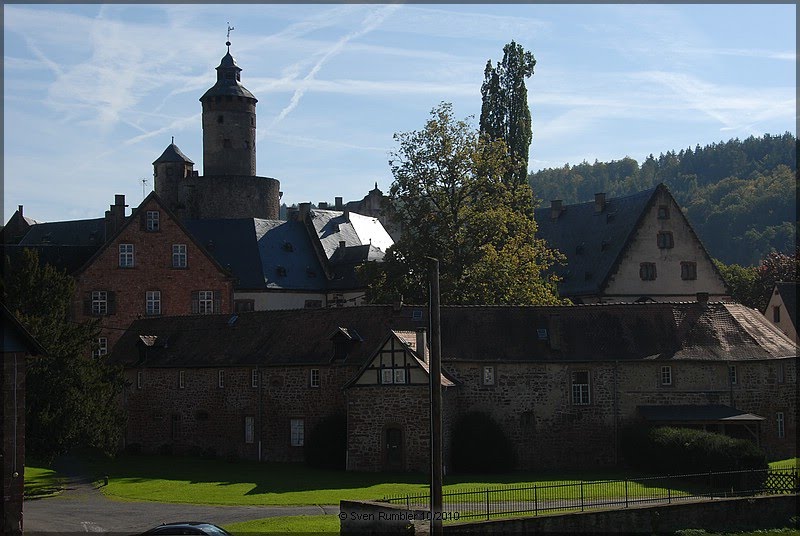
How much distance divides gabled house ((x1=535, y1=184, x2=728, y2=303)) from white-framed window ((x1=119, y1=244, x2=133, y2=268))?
1140 inches

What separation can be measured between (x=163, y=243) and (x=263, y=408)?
17169mm

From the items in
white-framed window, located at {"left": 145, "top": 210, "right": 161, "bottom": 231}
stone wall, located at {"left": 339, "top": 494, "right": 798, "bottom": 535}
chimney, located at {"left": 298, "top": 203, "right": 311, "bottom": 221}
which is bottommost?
stone wall, located at {"left": 339, "top": 494, "right": 798, "bottom": 535}

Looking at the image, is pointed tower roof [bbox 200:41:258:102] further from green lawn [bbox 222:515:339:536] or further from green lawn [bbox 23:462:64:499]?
green lawn [bbox 222:515:339:536]

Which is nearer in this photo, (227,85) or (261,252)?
(261,252)

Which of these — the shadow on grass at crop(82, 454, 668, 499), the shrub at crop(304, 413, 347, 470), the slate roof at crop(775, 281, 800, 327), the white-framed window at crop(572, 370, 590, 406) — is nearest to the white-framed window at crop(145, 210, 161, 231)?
the shadow on grass at crop(82, 454, 668, 499)

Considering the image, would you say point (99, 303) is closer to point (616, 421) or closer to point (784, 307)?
point (616, 421)

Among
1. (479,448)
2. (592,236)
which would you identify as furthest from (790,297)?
(479,448)

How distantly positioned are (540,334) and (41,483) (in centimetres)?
2088

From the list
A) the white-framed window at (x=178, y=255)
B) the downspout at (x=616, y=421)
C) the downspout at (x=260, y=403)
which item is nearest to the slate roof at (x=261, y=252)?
the white-framed window at (x=178, y=255)

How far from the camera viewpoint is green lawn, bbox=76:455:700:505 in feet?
134

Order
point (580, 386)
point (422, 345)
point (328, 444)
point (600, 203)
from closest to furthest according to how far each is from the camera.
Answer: point (422, 345)
point (328, 444)
point (580, 386)
point (600, 203)

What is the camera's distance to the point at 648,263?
78188 mm

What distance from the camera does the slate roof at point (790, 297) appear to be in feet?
242

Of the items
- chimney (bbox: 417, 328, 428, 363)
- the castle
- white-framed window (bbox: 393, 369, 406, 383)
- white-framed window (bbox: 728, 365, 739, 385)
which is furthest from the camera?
the castle
